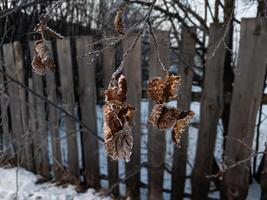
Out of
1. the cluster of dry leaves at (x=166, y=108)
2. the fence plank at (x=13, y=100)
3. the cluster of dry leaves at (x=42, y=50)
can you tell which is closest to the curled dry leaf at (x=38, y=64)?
the cluster of dry leaves at (x=42, y=50)

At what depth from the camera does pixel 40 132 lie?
3.95m

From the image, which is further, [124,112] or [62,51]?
[62,51]

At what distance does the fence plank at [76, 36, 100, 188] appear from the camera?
11.0ft

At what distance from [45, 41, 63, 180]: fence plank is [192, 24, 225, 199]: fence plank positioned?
1224mm

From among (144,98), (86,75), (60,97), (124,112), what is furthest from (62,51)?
(124,112)

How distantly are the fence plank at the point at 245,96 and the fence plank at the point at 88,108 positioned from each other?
1.17m

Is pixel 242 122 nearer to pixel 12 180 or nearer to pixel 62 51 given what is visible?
pixel 62 51

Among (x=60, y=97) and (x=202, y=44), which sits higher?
(x=202, y=44)

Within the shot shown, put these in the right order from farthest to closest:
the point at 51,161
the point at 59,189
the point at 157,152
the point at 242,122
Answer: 1. the point at 51,161
2. the point at 59,189
3. the point at 157,152
4. the point at 242,122

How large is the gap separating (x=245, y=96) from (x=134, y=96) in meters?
0.84

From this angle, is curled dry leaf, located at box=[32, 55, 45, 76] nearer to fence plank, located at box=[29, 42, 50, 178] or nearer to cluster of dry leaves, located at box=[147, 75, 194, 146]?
cluster of dry leaves, located at box=[147, 75, 194, 146]

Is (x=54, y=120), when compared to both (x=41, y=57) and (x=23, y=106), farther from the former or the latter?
(x=41, y=57)

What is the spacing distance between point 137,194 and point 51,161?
1138mm

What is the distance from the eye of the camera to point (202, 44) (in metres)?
3.58
